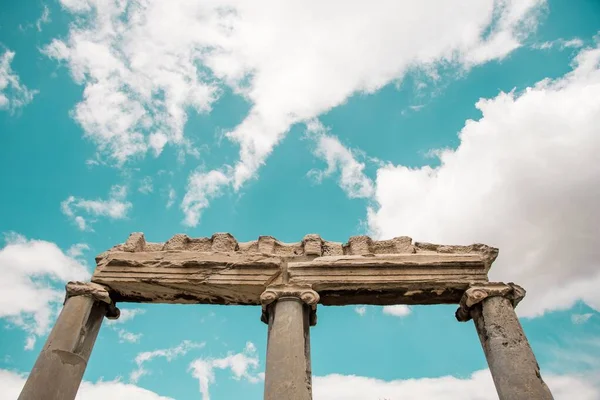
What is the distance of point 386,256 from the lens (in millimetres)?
10484

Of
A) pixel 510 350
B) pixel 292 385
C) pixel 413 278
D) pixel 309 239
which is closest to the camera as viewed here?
pixel 292 385

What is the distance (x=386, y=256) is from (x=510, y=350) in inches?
126

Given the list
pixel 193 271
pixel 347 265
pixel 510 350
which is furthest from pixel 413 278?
pixel 193 271

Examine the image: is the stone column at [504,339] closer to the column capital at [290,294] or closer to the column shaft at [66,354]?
the column capital at [290,294]

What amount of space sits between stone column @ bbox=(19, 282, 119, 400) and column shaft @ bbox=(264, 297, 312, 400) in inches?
158

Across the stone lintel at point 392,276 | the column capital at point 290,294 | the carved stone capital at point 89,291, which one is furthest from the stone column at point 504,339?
the carved stone capital at point 89,291

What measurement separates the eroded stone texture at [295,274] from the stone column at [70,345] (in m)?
0.46

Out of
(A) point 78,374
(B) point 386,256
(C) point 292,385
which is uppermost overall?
(B) point 386,256

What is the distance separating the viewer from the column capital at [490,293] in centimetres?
963

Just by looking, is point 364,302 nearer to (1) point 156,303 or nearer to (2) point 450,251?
(2) point 450,251

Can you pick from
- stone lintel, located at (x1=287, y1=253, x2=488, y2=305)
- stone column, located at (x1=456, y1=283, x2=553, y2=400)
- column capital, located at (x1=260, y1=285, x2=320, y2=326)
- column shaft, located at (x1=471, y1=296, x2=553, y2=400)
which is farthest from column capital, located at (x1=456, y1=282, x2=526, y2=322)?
column capital, located at (x1=260, y1=285, x2=320, y2=326)

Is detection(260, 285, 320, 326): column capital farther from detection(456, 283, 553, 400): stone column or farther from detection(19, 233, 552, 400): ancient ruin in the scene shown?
detection(456, 283, 553, 400): stone column

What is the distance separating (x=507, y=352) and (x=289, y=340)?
14.2 ft

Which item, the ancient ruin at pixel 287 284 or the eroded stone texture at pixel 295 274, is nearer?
the ancient ruin at pixel 287 284
